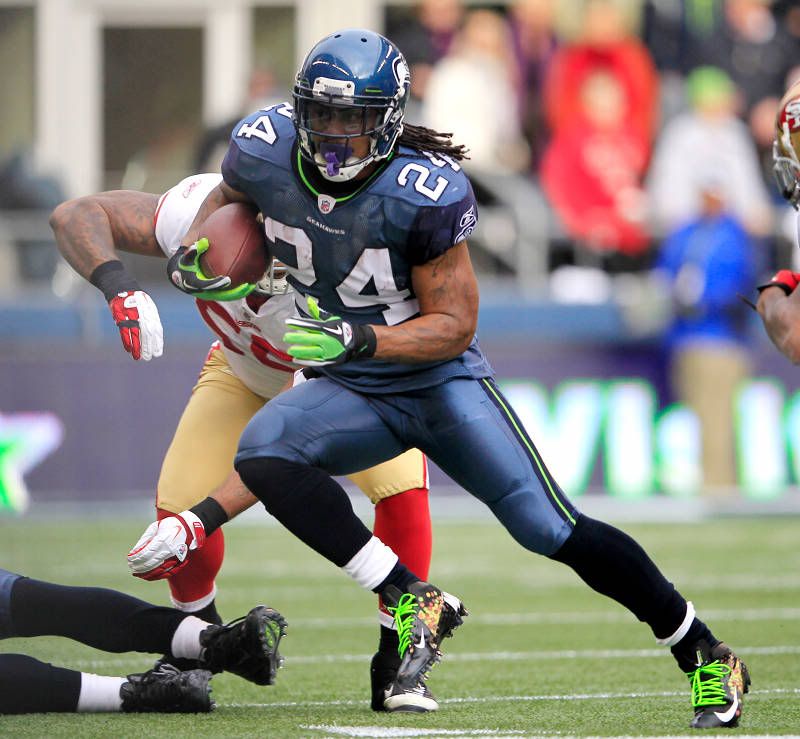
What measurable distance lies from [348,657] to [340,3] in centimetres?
Answer: 858

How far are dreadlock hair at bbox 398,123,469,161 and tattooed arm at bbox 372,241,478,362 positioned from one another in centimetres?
30

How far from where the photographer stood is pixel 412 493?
14.8 feet

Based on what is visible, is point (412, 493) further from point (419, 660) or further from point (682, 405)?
point (682, 405)

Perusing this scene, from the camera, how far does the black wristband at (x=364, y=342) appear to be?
3900mm

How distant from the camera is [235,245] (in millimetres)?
4160

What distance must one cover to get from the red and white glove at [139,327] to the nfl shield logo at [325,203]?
46 centimetres

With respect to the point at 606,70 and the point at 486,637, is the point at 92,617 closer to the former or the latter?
the point at 486,637

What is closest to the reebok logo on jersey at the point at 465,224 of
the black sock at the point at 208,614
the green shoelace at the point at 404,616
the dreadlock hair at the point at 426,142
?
the dreadlock hair at the point at 426,142

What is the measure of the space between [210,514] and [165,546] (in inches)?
8.7

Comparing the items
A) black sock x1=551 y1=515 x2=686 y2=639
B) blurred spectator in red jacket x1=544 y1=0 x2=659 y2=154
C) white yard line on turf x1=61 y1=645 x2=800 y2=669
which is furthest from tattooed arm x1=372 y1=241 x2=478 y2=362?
blurred spectator in red jacket x1=544 y1=0 x2=659 y2=154

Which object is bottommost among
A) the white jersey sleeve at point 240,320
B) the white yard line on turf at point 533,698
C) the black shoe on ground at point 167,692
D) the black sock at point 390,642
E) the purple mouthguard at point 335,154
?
the white yard line on turf at point 533,698

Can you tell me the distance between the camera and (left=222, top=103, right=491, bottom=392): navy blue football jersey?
4.00 meters

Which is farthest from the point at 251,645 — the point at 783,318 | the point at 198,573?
the point at 783,318

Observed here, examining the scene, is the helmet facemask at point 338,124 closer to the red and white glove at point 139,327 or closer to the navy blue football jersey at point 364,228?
the navy blue football jersey at point 364,228
